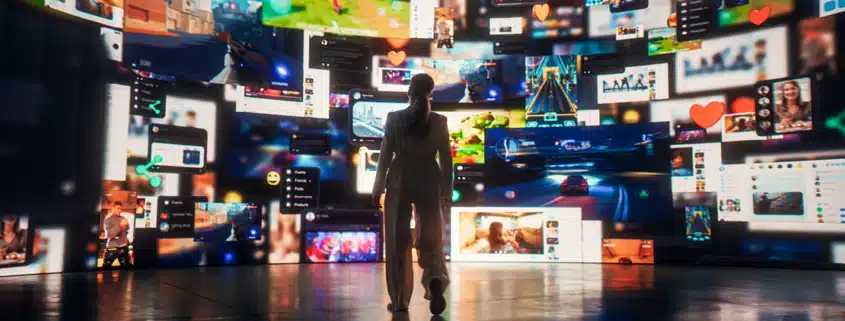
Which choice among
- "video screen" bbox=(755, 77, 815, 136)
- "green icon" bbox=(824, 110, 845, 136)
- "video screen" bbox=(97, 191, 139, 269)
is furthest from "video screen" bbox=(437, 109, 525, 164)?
"video screen" bbox=(97, 191, 139, 269)

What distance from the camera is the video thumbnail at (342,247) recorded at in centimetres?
612

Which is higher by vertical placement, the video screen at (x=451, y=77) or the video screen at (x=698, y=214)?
the video screen at (x=451, y=77)

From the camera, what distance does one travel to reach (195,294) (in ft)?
10.9

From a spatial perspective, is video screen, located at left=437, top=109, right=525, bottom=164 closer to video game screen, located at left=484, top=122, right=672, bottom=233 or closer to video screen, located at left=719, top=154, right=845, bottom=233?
video game screen, located at left=484, top=122, right=672, bottom=233

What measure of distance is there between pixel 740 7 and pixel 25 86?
6.09 m

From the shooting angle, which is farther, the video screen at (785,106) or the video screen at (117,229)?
the video screen at (785,106)

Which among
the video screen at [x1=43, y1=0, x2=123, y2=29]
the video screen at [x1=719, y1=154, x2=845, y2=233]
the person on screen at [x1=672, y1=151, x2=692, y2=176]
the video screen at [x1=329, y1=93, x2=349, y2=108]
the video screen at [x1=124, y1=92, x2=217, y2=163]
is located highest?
the video screen at [x1=43, y1=0, x2=123, y2=29]

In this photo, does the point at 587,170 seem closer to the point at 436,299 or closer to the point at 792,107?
the point at 792,107

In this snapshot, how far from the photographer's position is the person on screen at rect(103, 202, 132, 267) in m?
4.96

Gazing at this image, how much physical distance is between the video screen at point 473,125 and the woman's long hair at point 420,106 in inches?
143

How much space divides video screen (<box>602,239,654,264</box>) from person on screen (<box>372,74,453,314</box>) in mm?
3767

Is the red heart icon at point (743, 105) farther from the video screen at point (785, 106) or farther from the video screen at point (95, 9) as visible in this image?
the video screen at point (95, 9)

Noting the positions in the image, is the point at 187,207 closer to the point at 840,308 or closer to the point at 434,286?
the point at 434,286

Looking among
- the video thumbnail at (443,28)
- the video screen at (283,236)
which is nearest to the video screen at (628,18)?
the video thumbnail at (443,28)
